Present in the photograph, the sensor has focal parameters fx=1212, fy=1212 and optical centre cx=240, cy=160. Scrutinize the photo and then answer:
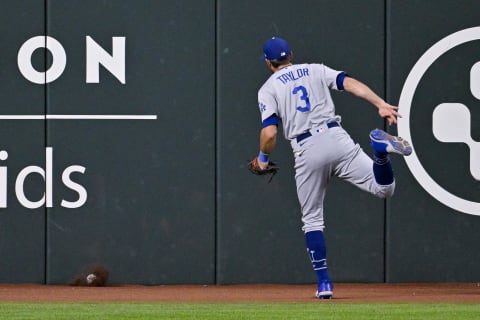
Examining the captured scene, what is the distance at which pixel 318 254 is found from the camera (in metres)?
8.78

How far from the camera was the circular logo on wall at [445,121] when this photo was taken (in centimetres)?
1052

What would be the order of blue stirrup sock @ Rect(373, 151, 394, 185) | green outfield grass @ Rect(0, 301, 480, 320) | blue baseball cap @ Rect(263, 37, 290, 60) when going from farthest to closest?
blue baseball cap @ Rect(263, 37, 290, 60) < blue stirrup sock @ Rect(373, 151, 394, 185) < green outfield grass @ Rect(0, 301, 480, 320)

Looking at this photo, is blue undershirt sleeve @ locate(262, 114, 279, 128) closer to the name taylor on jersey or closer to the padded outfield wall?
the name taylor on jersey

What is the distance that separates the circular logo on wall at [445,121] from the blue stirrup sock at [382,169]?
1.98m

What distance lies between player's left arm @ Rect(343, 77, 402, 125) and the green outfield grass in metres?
1.28

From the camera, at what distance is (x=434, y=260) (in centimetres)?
1059

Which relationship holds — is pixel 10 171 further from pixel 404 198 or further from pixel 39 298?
pixel 404 198

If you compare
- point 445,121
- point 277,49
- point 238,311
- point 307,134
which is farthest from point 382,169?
point 445,121

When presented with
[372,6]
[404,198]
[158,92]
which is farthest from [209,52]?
[404,198]

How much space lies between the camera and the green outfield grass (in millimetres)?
7207

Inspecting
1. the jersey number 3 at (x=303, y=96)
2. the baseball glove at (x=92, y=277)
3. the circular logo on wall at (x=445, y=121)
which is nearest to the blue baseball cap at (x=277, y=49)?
the jersey number 3 at (x=303, y=96)

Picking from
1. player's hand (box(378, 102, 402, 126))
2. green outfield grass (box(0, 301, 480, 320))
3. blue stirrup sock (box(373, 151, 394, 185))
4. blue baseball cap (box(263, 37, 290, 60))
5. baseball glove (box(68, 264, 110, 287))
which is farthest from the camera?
baseball glove (box(68, 264, 110, 287))

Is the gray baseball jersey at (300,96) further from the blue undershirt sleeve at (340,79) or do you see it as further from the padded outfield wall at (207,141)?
the padded outfield wall at (207,141)

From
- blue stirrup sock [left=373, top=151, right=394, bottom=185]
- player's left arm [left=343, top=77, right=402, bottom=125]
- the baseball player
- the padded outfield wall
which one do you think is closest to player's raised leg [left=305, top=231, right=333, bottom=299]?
the baseball player
